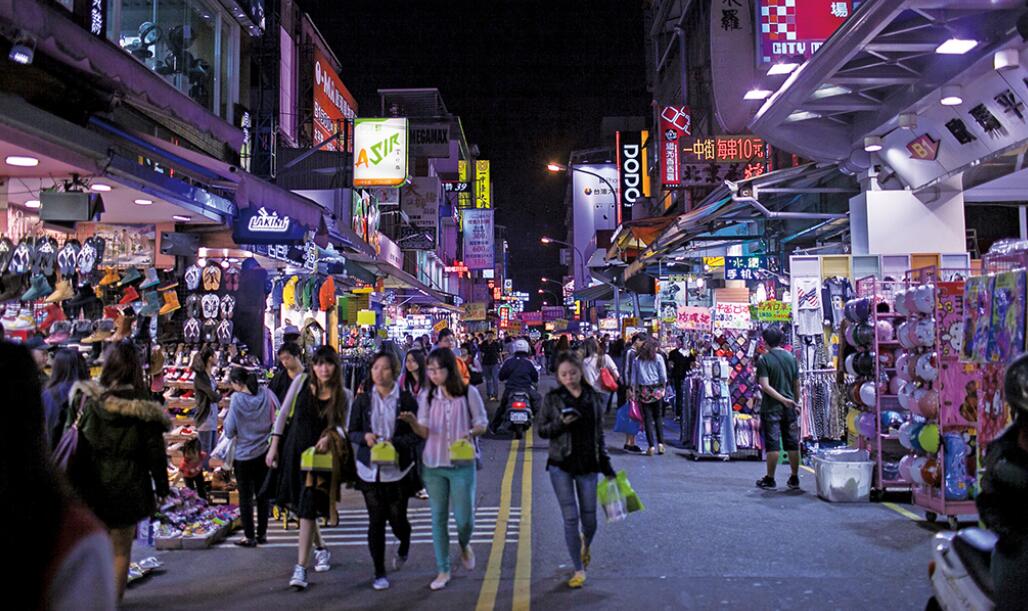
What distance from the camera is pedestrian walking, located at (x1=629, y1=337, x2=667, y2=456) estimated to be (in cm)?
1291

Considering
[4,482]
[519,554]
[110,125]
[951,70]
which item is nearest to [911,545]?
[519,554]

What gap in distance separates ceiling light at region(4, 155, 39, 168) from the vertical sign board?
23.0 m

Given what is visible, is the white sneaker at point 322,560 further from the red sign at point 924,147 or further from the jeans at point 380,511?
the red sign at point 924,147

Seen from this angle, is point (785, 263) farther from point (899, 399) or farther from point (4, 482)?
point (4, 482)

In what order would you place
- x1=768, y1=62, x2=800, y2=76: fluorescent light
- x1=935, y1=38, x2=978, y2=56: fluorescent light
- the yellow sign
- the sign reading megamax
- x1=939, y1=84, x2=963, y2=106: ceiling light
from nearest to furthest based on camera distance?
x1=935, y1=38, x2=978, y2=56: fluorescent light, x1=939, y1=84, x2=963, y2=106: ceiling light, x1=768, y1=62, x2=800, y2=76: fluorescent light, the sign reading megamax, the yellow sign

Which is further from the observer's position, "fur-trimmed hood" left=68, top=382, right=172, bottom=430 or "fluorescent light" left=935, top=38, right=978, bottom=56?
"fluorescent light" left=935, top=38, right=978, bottom=56

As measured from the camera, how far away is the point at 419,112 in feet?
236

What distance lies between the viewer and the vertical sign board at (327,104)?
32156 mm

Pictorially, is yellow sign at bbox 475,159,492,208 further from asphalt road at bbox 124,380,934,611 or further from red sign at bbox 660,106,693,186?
asphalt road at bbox 124,380,934,611

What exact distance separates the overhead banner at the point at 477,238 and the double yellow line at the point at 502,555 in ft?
196

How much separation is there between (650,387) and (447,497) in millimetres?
7208

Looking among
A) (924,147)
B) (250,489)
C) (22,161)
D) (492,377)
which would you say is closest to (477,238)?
(492,377)

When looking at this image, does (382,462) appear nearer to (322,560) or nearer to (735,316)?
(322,560)

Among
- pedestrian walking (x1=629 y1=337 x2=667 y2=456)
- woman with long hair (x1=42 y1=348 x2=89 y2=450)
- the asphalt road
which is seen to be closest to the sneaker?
the asphalt road
